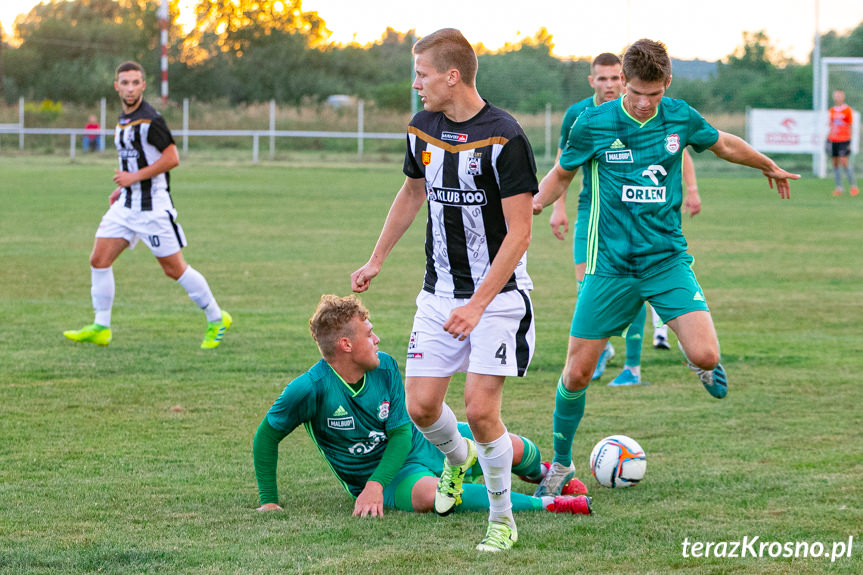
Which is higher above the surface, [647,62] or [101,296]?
[647,62]

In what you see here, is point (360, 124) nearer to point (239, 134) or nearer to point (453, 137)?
point (239, 134)

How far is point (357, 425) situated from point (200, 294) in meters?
4.63

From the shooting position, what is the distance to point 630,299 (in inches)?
208

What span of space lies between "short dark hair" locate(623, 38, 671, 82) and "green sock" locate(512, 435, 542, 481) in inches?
68.4

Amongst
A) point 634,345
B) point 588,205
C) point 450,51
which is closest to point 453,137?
point 450,51

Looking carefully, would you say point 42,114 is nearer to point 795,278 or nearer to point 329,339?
point 795,278

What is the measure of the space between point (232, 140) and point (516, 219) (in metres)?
41.4

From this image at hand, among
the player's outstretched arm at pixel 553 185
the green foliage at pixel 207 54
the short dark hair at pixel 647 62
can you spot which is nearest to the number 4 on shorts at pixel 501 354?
the player's outstretched arm at pixel 553 185

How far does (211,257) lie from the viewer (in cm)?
1488

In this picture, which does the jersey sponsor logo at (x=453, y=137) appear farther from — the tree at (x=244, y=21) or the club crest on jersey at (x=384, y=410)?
the tree at (x=244, y=21)

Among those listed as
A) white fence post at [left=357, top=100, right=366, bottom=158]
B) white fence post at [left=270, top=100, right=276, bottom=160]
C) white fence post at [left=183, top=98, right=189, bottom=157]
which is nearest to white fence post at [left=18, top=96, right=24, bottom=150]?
white fence post at [left=183, top=98, right=189, bottom=157]

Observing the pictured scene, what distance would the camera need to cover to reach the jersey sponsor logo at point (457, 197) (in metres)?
4.40

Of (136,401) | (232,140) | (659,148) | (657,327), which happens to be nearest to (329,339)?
(659,148)

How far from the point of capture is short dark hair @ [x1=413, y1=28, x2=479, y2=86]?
14.1 feet
